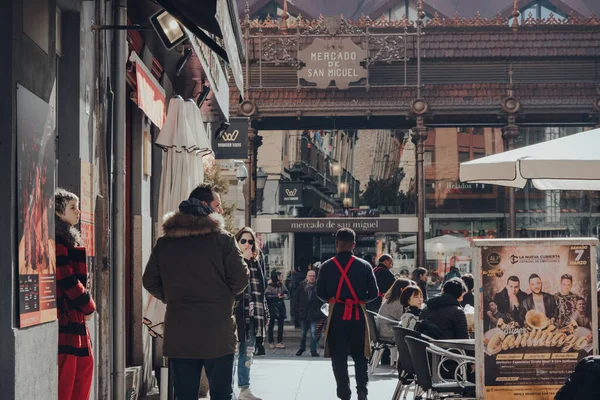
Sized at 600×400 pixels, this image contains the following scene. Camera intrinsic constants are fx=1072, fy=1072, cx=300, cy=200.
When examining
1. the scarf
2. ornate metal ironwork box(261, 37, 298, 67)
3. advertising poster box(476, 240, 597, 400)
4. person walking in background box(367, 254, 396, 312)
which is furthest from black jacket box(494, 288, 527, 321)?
ornate metal ironwork box(261, 37, 298, 67)

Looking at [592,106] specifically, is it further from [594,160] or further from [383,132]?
[594,160]

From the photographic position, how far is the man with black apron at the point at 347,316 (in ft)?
33.3

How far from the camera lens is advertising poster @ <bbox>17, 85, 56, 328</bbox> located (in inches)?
214

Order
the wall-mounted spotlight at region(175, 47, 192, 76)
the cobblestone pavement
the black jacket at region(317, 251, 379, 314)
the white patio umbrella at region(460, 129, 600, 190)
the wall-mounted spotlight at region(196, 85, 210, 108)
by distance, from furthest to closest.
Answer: the wall-mounted spotlight at region(196, 85, 210, 108)
the cobblestone pavement
the wall-mounted spotlight at region(175, 47, 192, 76)
the black jacket at region(317, 251, 379, 314)
the white patio umbrella at region(460, 129, 600, 190)

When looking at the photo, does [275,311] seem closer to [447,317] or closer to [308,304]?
[308,304]

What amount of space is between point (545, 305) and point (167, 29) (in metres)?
4.32

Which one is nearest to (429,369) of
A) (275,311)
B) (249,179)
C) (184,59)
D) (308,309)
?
(184,59)

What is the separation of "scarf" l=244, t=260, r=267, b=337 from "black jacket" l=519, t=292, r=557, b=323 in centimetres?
324

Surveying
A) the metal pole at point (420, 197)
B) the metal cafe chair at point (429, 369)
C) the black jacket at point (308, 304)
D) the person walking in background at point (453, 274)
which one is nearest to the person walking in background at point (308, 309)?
the black jacket at point (308, 304)

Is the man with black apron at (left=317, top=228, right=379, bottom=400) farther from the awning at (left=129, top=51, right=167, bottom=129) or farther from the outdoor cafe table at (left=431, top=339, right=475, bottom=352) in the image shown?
the awning at (left=129, top=51, right=167, bottom=129)

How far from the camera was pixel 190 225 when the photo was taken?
22.8 ft

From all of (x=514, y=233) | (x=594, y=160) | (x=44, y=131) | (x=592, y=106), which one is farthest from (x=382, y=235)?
(x=44, y=131)

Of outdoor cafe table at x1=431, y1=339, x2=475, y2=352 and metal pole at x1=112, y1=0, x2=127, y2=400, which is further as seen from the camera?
outdoor cafe table at x1=431, y1=339, x2=475, y2=352

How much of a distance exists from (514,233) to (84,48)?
68.3 ft
